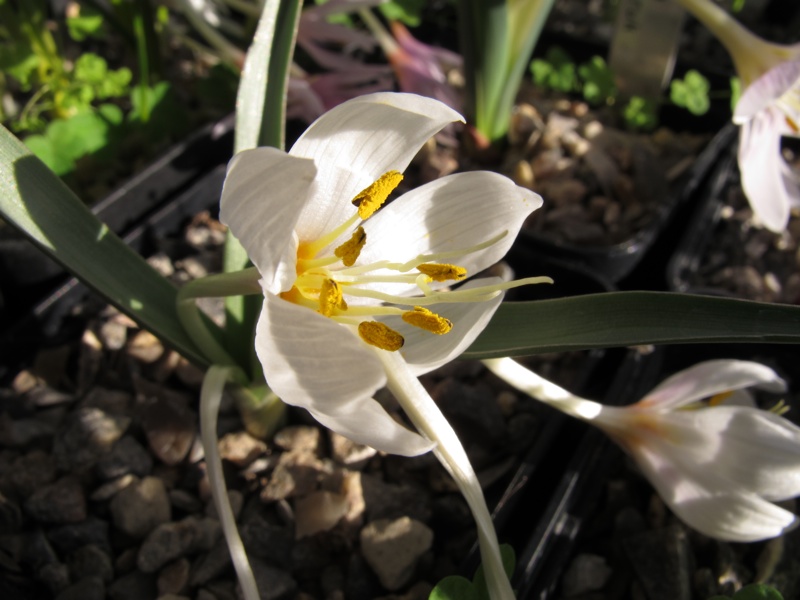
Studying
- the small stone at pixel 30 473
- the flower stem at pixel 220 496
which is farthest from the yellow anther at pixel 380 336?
the small stone at pixel 30 473

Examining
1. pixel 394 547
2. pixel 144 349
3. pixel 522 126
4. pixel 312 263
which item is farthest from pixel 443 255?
pixel 522 126

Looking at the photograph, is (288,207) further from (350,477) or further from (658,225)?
(658,225)

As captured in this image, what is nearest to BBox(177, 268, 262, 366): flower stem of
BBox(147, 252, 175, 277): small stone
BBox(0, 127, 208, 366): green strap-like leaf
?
BBox(0, 127, 208, 366): green strap-like leaf

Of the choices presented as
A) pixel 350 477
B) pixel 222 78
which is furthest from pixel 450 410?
pixel 222 78

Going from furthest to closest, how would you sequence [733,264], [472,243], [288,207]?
[733,264] < [472,243] < [288,207]

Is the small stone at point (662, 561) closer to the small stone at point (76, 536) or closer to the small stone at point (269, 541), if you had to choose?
the small stone at point (269, 541)

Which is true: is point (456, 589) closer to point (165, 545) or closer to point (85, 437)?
point (165, 545)
